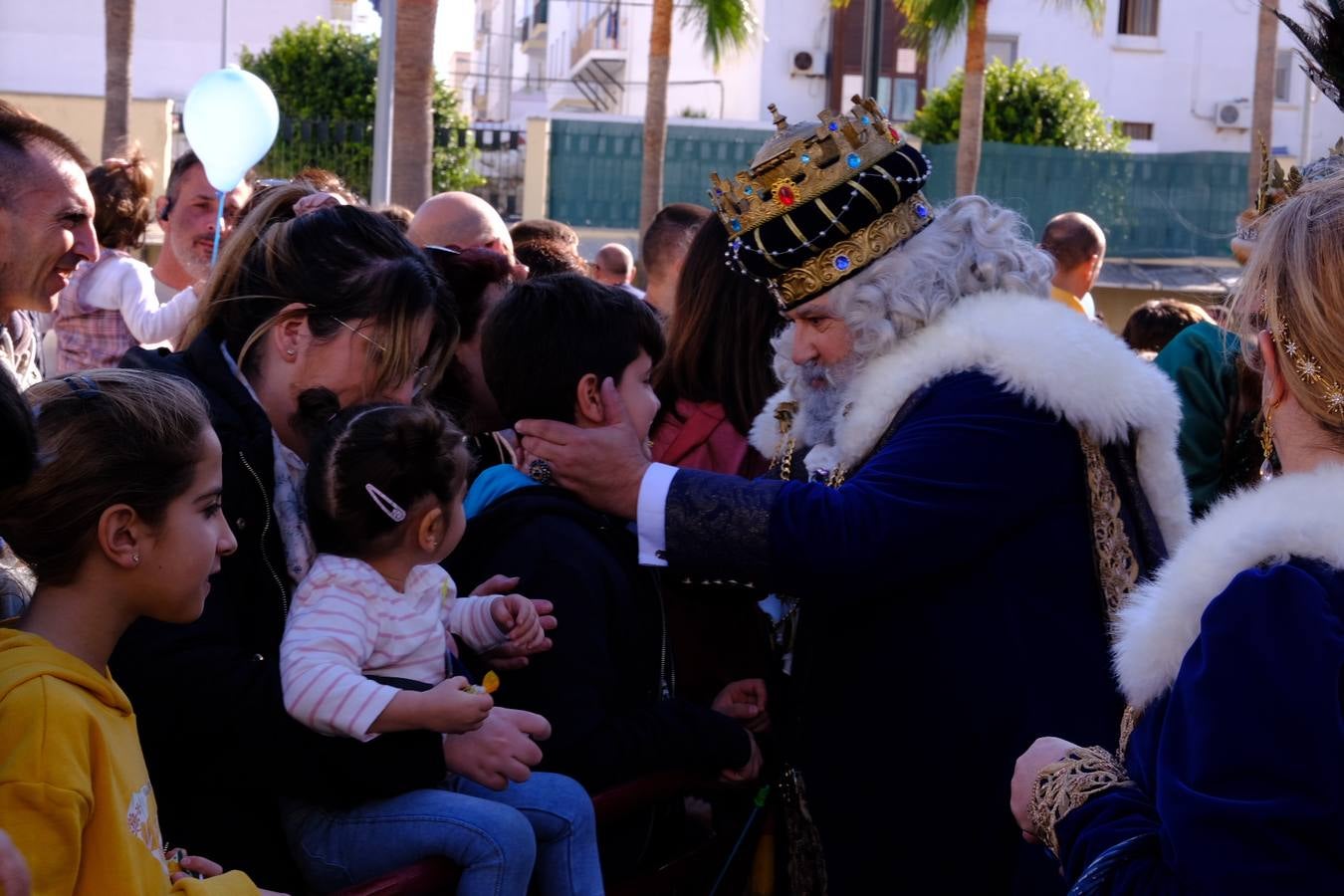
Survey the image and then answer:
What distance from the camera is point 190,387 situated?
2385 millimetres

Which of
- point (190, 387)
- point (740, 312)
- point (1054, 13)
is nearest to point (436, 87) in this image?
point (1054, 13)

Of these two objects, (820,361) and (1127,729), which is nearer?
(1127,729)

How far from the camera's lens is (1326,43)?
8.00 feet

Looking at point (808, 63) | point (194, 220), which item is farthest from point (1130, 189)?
point (194, 220)

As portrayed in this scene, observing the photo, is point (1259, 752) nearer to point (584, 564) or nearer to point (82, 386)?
point (584, 564)

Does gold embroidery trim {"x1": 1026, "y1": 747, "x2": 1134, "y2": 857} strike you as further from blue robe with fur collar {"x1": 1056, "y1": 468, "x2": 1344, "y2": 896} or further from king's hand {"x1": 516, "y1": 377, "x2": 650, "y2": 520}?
king's hand {"x1": 516, "y1": 377, "x2": 650, "y2": 520}

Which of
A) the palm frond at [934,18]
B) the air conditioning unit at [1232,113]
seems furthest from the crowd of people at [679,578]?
the air conditioning unit at [1232,113]

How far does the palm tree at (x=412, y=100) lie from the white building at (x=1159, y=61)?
23135 millimetres

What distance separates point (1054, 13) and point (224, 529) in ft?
111

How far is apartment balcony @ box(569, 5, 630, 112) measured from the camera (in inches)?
1570

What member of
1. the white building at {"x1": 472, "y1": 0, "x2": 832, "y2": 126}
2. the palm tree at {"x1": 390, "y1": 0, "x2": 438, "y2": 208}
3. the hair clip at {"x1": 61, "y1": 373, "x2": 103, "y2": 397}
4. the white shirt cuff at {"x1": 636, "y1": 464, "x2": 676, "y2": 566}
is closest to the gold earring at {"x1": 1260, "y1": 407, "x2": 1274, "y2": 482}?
the white shirt cuff at {"x1": 636, "y1": 464, "x2": 676, "y2": 566}

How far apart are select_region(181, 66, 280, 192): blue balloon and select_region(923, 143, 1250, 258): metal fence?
16.7 meters

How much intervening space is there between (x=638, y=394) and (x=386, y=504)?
737 mm

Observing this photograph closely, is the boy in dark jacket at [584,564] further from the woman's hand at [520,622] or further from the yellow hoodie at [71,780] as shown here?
the yellow hoodie at [71,780]
